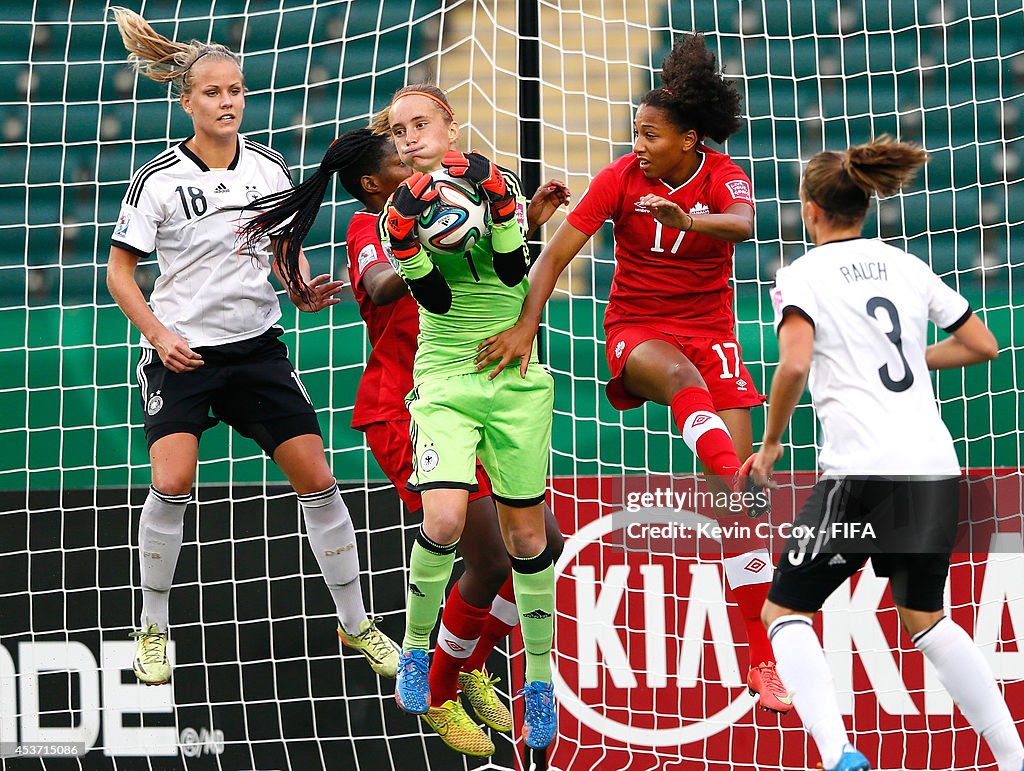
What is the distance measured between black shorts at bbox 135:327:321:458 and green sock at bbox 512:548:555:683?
0.92m

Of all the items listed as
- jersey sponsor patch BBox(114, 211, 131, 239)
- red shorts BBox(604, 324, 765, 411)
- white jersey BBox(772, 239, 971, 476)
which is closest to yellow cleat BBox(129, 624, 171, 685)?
jersey sponsor patch BBox(114, 211, 131, 239)

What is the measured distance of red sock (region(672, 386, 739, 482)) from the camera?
14.5 ft

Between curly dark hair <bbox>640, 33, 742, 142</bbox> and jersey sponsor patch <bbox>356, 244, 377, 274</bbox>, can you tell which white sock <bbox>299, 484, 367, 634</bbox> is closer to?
jersey sponsor patch <bbox>356, 244, 377, 274</bbox>

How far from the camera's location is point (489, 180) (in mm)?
4223

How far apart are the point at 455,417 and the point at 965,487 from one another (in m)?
2.70

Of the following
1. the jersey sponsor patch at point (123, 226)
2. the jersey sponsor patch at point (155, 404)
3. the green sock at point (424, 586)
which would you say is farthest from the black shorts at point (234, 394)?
the green sock at point (424, 586)

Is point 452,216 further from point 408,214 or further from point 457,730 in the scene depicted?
point 457,730

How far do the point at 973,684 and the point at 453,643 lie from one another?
1.80m

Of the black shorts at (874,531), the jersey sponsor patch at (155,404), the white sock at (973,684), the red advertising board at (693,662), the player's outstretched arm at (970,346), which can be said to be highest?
the player's outstretched arm at (970,346)

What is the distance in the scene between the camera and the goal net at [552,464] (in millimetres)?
5742

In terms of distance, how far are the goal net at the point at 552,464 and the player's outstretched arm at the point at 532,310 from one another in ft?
2.72

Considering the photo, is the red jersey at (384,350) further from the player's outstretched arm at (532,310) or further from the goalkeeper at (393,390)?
the player's outstretched arm at (532,310)

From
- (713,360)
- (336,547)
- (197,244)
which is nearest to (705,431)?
(713,360)

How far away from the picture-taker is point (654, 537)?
5738mm
